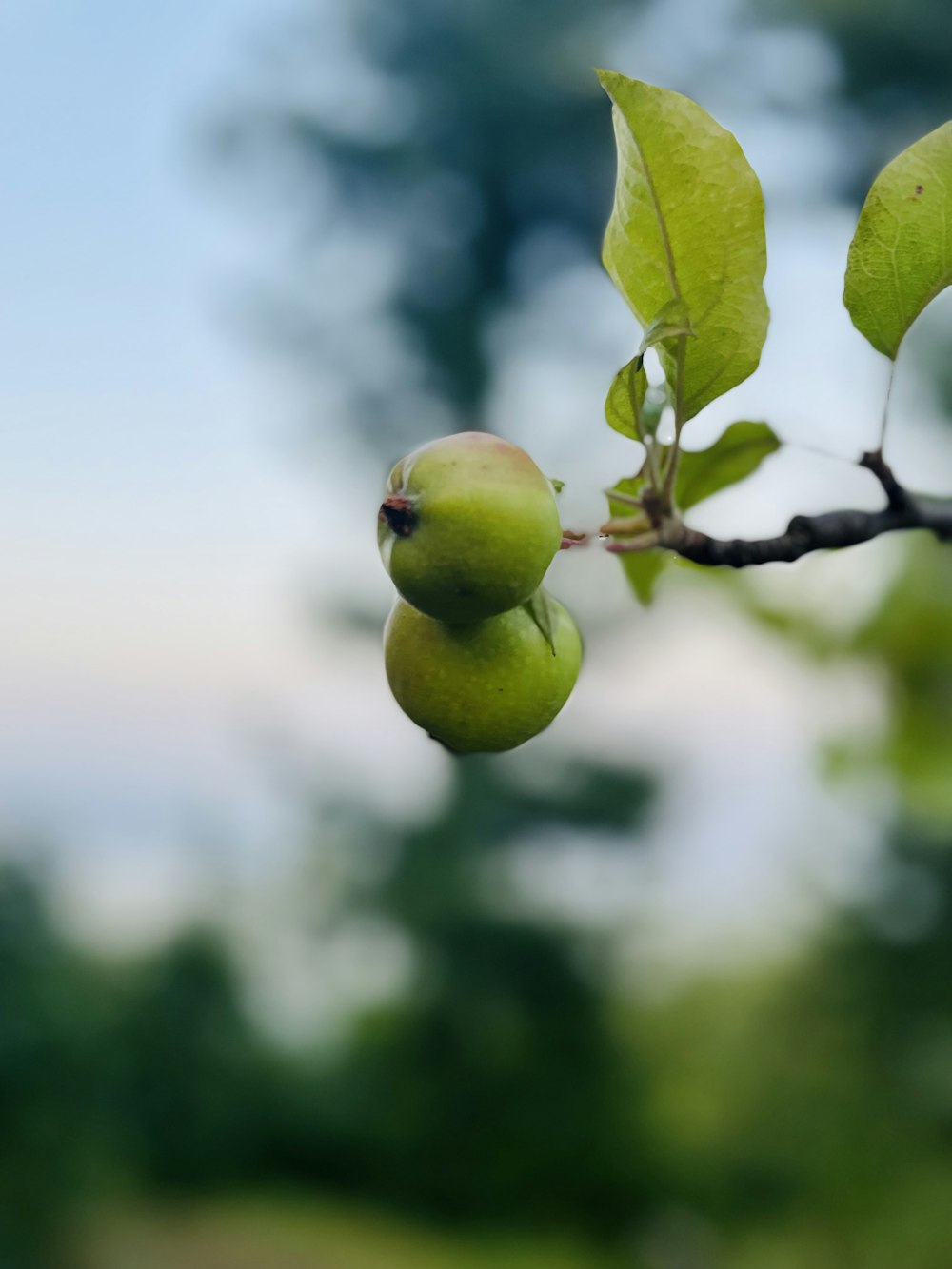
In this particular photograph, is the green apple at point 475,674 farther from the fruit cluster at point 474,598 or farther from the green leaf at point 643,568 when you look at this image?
the green leaf at point 643,568

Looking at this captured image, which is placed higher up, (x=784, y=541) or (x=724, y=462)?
(x=724, y=462)

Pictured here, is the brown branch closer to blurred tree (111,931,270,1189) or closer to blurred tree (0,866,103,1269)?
blurred tree (0,866,103,1269)

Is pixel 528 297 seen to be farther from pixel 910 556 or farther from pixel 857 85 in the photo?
pixel 910 556

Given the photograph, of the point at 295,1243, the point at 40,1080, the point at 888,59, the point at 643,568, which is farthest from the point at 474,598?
the point at 888,59

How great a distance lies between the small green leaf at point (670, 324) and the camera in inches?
20.8

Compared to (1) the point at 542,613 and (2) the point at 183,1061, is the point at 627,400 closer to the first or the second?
(1) the point at 542,613

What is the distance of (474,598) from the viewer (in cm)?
48

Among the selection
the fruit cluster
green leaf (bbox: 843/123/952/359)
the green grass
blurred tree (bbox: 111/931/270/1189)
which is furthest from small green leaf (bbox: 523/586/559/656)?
the green grass

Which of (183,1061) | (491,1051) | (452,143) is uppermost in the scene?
(452,143)

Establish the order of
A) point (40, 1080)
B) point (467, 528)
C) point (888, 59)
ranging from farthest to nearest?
point (888, 59) → point (40, 1080) → point (467, 528)

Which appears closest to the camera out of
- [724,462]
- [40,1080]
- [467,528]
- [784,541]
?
[467,528]

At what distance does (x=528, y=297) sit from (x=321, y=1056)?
4.27 metres

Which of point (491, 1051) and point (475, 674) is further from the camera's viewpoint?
point (491, 1051)

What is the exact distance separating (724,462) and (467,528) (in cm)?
30
